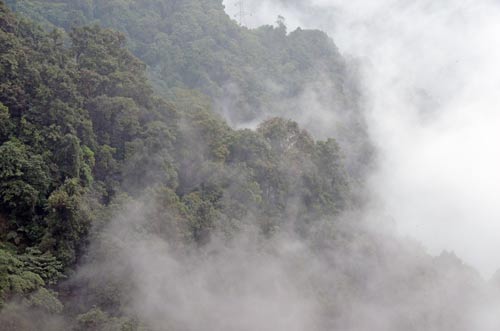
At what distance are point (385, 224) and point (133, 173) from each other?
19.1 meters

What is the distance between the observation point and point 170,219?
81.8 ft

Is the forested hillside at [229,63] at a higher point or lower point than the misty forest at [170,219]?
higher

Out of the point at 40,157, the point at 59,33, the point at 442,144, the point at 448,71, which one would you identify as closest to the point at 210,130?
the point at 59,33

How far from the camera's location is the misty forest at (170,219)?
21031 mm

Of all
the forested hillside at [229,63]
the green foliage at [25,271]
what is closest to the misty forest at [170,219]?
the green foliage at [25,271]

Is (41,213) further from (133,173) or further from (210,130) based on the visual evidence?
(210,130)

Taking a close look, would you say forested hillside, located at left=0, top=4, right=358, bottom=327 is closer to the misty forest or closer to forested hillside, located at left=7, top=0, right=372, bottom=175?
the misty forest

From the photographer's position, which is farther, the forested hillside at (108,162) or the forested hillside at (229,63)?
the forested hillside at (229,63)

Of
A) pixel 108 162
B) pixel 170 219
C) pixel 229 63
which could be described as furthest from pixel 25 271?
pixel 229 63

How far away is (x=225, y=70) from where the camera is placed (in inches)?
1889

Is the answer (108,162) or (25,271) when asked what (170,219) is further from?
(25,271)

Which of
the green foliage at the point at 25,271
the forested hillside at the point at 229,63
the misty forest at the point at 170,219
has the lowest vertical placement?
the green foliage at the point at 25,271

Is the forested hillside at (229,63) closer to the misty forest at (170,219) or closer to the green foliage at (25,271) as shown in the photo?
the misty forest at (170,219)

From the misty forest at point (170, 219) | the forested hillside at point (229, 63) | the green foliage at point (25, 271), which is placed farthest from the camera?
the forested hillside at point (229, 63)
